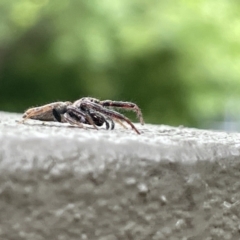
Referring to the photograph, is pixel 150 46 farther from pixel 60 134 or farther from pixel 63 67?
pixel 60 134

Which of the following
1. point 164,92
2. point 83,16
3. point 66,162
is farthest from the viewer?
point 164,92

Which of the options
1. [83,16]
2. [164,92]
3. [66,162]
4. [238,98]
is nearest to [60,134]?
[66,162]

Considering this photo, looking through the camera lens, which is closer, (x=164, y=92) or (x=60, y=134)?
Answer: (x=60, y=134)

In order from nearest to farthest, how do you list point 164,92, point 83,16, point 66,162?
point 66,162 → point 83,16 → point 164,92

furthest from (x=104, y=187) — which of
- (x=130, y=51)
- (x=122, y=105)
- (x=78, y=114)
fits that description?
(x=130, y=51)

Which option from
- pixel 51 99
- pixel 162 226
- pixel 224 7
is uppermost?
pixel 224 7

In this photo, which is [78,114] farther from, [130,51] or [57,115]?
[130,51]

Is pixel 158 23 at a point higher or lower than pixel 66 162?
higher

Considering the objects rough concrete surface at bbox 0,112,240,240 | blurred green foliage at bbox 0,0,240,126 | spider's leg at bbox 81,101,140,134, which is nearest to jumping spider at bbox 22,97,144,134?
spider's leg at bbox 81,101,140,134
